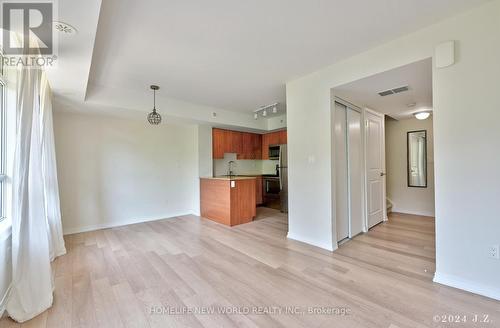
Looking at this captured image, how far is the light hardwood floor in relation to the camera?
1724 millimetres

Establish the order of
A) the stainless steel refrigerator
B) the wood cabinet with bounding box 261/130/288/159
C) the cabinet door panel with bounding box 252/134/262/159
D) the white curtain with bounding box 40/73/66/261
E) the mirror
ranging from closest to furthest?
1. the white curtain with bounding box 40/73/66/261
2. the mirror
3. the stainless steel refrigerator
4. the wood cabinet with bounding box 261/130/288/159
5. the cabinet door panel with bounding box 252/134/262/159

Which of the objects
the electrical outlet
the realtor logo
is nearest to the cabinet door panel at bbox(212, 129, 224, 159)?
the realtor logo

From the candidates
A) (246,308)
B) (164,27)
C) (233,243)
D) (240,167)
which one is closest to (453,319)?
(246,308)

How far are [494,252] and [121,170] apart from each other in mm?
5589

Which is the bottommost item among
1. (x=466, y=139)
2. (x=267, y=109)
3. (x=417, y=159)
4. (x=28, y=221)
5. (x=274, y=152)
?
(x=28, y=221)

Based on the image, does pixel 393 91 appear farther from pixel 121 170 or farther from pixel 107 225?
pixel 107 225

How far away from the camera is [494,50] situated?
73.9 inches

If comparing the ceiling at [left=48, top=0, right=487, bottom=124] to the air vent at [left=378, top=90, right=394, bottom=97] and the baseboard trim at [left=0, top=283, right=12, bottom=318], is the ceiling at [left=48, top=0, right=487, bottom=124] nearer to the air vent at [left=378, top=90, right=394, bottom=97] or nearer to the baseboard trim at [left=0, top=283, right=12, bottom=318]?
the air vent at [left=378, top=90, right=394, bottom=97]

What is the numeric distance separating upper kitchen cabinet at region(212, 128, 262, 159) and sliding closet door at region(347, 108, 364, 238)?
3.25 meters

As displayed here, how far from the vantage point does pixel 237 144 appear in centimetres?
616

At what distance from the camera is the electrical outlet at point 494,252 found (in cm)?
189

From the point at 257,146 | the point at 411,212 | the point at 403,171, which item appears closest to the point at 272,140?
the point at 257,146

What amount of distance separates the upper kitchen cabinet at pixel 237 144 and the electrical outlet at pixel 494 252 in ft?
16.2

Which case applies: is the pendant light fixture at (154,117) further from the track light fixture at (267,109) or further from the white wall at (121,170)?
the track light fixture at (267,109)
